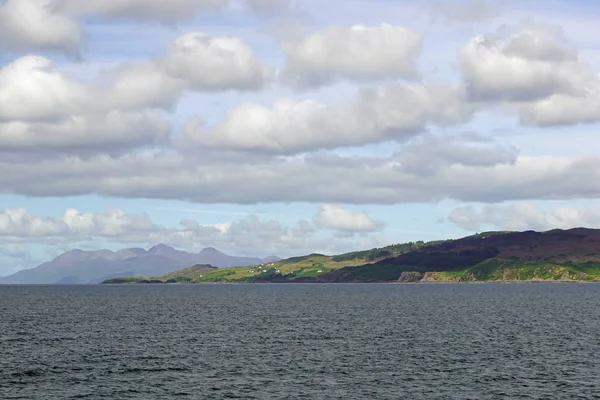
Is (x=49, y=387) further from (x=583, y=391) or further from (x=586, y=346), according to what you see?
(x=586, y=346)

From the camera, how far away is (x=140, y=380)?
99.5m

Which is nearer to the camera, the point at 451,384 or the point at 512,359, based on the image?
the point at 451,384

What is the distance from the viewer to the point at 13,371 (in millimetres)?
106500

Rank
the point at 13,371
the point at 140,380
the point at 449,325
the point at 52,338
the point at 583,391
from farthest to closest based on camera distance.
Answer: the point at 449,325, the point at 52,338, the point at 13,371, the point at 140,380, the point at 583,391

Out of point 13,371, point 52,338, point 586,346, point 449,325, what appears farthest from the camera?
point 449,325

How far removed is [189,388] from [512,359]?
55.9 meters

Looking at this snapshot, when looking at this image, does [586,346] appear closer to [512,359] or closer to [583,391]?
[512,359]

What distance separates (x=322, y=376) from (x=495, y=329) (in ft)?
271

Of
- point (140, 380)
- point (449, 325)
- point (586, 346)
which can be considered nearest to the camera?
point (140, 380)

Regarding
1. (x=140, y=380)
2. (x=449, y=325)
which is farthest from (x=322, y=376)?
(x=449, y=325)

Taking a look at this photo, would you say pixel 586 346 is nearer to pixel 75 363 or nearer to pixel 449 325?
pixel 449 325

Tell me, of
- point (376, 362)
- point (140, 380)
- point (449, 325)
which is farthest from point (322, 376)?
point (449, 325)

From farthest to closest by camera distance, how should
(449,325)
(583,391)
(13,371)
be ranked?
(449,325) → (13,371) → (583,391)

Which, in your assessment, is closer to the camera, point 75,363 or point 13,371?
point 13,371
